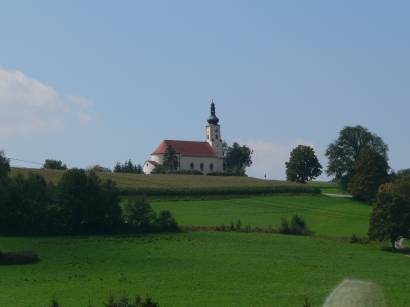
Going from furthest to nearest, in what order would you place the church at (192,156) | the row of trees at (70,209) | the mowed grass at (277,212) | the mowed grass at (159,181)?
the church at (192,156), the mowed grass at (159,181), the mowed grass at (277,212), the row of trees at (70,209)

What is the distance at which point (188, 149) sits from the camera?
568ft

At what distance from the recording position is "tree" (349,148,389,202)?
10181 cm

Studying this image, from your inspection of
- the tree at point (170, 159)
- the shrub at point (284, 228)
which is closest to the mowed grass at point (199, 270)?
the shrub at point (284, 228)

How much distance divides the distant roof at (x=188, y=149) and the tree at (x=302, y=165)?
3809 cm

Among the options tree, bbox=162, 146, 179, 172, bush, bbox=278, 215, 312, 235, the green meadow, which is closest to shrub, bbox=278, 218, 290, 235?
bush, bbox=278, 215, 312, 235

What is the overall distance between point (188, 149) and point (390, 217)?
107 meters

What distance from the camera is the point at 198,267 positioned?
49.0 m

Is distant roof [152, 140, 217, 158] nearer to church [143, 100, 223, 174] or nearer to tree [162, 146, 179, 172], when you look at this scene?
church [143, 100, 223, 174]

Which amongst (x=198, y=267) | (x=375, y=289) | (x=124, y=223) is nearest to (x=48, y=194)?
(x=124, y=223)

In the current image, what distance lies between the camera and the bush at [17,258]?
5097 centimetres

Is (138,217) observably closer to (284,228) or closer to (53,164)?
(284,228)

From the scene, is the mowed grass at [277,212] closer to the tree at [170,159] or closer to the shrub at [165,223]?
the shrub at [165,223]

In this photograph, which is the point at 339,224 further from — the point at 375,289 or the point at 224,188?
the point at 375,289

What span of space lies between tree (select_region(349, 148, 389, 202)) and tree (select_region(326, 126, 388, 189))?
11.2 metres
